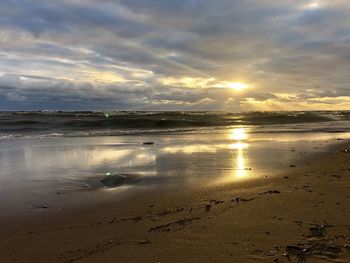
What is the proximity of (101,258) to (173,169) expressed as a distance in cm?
628

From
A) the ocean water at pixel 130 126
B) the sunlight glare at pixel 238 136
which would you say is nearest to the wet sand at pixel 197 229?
the sunlight glare at pixel 238 136

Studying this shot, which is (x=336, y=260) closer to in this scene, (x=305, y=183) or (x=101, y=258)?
(x=101, y=258)

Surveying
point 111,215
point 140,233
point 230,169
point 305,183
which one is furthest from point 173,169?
point 140,233

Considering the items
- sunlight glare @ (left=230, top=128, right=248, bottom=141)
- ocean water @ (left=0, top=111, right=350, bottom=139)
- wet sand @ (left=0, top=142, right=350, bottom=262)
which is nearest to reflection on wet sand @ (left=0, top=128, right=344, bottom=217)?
wet sand @ (left=0, top=142, right=350, bottom=262)

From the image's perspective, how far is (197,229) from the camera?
557cm

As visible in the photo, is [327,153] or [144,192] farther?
[327,153]

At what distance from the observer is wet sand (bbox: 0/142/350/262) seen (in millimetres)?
4711

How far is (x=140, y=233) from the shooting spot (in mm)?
5496

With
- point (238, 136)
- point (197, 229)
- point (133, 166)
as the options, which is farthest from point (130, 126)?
point (197, 229)

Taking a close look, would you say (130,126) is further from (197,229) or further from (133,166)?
(197,229)

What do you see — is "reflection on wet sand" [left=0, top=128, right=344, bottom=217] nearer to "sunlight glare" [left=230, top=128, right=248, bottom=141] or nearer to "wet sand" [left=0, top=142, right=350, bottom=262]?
"wet sand" [left=0, top=142, right=350, bottom=262]

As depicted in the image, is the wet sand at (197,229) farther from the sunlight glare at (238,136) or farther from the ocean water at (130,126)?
the ocean water at (130,126)

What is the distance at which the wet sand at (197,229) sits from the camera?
471 centimetres

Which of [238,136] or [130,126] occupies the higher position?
[130,126]
